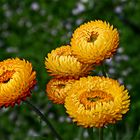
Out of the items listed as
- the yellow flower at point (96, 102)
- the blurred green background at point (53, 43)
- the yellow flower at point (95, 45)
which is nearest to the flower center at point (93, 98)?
the yellow flower at point (96, 102)

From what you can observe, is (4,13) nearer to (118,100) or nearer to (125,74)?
(125,74)

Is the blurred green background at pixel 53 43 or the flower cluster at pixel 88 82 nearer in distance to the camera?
the flower cluster at pixel 88 82

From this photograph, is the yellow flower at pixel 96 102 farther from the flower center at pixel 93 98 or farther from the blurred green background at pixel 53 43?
the blurred green background at pixel 53 43

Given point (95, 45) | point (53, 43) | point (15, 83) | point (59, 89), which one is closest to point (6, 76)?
point (15, 83)

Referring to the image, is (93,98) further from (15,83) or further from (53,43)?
(53,43)

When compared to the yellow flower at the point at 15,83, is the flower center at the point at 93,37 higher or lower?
higher

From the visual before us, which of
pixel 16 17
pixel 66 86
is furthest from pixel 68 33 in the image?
pixel 66 86
